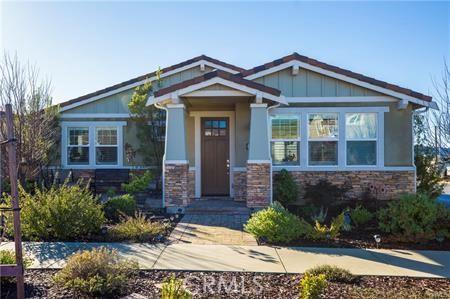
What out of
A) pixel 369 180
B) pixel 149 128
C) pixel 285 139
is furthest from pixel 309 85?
pixel 149 128

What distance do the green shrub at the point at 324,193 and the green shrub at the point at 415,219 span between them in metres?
3.29

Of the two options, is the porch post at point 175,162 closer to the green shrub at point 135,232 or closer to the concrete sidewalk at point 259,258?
the green shrub at point 135,232

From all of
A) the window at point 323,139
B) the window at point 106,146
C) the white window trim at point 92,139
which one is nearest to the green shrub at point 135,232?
the window at point 323,139

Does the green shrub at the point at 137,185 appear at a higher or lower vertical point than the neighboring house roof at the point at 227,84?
lower

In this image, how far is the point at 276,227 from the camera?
22.7 ft

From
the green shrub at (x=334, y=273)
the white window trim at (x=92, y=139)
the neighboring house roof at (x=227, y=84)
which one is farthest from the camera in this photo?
the white window trim at (x=92, y=139)

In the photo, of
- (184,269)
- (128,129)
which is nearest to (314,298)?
(184,269)

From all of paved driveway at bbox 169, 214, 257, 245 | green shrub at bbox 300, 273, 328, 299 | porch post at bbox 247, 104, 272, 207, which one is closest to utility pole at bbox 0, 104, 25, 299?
green shrub at bbox 300, 273, 328, 299

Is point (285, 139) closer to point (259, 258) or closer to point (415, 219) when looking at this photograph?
point (415, 219)

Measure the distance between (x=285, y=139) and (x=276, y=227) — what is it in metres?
5.03

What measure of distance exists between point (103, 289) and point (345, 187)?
28.8 ft

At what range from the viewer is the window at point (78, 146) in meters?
13.8

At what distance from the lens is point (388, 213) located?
7578 mm

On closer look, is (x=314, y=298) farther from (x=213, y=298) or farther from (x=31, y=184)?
(x=31, y=184)
